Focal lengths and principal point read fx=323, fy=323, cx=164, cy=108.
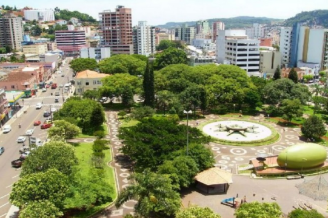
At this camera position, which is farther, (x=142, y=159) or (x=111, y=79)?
(x=111, y=79)

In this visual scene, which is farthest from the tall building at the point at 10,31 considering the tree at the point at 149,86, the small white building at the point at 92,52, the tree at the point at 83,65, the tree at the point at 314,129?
the tree at the point at 314,129

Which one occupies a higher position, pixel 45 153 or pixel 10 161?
pixel 45 153

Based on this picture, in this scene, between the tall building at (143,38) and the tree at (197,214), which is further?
the tall building at (143,38)

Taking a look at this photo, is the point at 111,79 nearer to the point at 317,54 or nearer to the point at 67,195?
the point at 67,195

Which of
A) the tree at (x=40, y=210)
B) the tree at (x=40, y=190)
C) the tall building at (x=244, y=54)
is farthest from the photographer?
the tall building at (x=244, y=54)

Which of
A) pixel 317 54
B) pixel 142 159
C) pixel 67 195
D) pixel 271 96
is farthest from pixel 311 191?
pixel 317 54

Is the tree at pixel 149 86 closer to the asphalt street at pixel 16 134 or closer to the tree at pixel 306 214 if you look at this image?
the asphalt street at pixel 16 134

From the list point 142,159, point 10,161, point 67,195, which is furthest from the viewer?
point 10,161

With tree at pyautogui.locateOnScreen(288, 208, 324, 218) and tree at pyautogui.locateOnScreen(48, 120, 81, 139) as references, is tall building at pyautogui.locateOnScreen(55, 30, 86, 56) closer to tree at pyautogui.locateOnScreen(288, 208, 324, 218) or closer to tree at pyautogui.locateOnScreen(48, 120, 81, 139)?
tree at pyautogui.locateOnScreen(48, 120, 81, 139)
